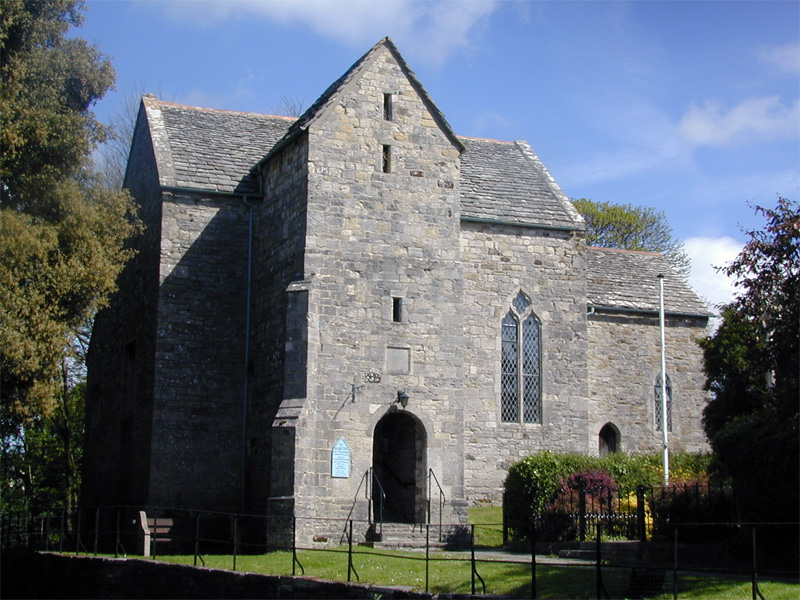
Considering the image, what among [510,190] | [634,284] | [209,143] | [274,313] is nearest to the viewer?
[274,313]

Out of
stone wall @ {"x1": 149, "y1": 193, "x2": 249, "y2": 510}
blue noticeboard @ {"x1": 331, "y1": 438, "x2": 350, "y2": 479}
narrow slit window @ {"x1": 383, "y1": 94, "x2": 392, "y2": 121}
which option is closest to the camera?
blue noticeboard @ {"x1": 331, "y1": 438, "x2": 350, "y2": 479}

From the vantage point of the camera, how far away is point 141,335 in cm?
2945

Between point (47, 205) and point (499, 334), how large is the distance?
1283 centimetres

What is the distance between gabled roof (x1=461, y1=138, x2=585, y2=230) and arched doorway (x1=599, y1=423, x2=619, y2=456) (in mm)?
6748

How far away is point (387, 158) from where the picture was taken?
26.6 metres

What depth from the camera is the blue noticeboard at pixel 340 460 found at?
2408 centimetres

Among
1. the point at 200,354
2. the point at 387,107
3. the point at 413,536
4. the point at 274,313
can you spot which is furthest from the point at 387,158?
the point at 413,536

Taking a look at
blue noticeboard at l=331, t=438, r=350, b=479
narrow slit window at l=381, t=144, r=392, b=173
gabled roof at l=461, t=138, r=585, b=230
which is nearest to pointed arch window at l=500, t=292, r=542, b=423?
gabled roof at l=461, t=138, r=585, b=230

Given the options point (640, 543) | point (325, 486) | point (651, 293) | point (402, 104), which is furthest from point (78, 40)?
point (651, 293)

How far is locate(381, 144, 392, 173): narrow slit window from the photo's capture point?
26438mm

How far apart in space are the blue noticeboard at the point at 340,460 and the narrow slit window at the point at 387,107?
8.45 m

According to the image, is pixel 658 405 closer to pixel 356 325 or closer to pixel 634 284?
pixel 634 284

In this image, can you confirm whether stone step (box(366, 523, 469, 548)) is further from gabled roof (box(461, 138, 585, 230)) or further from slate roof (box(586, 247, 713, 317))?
slate roof (box(586, 247, 713, 317))

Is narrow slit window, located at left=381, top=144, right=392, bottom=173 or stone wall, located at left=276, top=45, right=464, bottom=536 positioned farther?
narrow slit window, located at left=381, top=144, right=392, bottom=173
